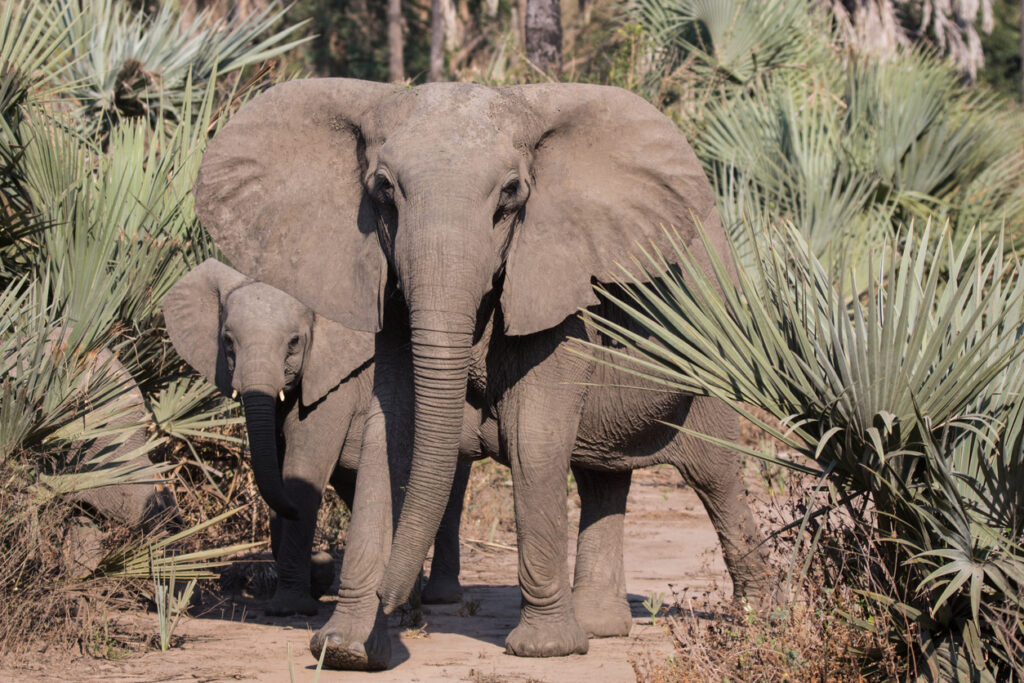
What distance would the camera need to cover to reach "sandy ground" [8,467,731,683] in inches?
203

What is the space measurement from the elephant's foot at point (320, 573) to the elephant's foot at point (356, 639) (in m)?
2.29

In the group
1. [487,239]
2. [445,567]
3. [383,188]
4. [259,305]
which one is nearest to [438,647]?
[445,567]

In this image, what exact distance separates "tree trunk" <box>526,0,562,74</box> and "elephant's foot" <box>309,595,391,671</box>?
9.39 meters

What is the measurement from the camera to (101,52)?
9836mm

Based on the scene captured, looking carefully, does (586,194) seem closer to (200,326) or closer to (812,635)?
(812,635)

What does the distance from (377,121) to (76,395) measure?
5.62 feet

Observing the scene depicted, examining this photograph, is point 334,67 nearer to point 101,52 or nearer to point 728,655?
point 101,52

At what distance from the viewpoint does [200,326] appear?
7.50m

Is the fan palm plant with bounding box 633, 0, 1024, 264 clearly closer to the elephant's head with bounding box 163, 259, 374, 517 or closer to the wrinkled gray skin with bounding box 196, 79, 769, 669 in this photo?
the elephant's head with bounding box 163, 259, 374, 517

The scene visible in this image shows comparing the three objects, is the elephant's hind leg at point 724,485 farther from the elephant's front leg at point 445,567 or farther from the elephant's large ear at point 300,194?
the elephant's large ear at point 300,194

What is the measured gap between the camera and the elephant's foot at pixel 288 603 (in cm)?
691

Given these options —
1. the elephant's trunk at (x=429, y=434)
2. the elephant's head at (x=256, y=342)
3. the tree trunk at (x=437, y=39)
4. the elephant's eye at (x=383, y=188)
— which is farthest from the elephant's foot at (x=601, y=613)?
the tree trunk at (x=437, y=39)

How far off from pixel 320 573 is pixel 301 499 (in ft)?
2.24

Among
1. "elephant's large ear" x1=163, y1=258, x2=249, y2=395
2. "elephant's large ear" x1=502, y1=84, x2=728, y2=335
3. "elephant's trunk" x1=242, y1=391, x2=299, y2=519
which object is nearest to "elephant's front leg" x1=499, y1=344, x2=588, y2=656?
"elephant's large ear" x1=502, y1=84, x2=728, y2=335
